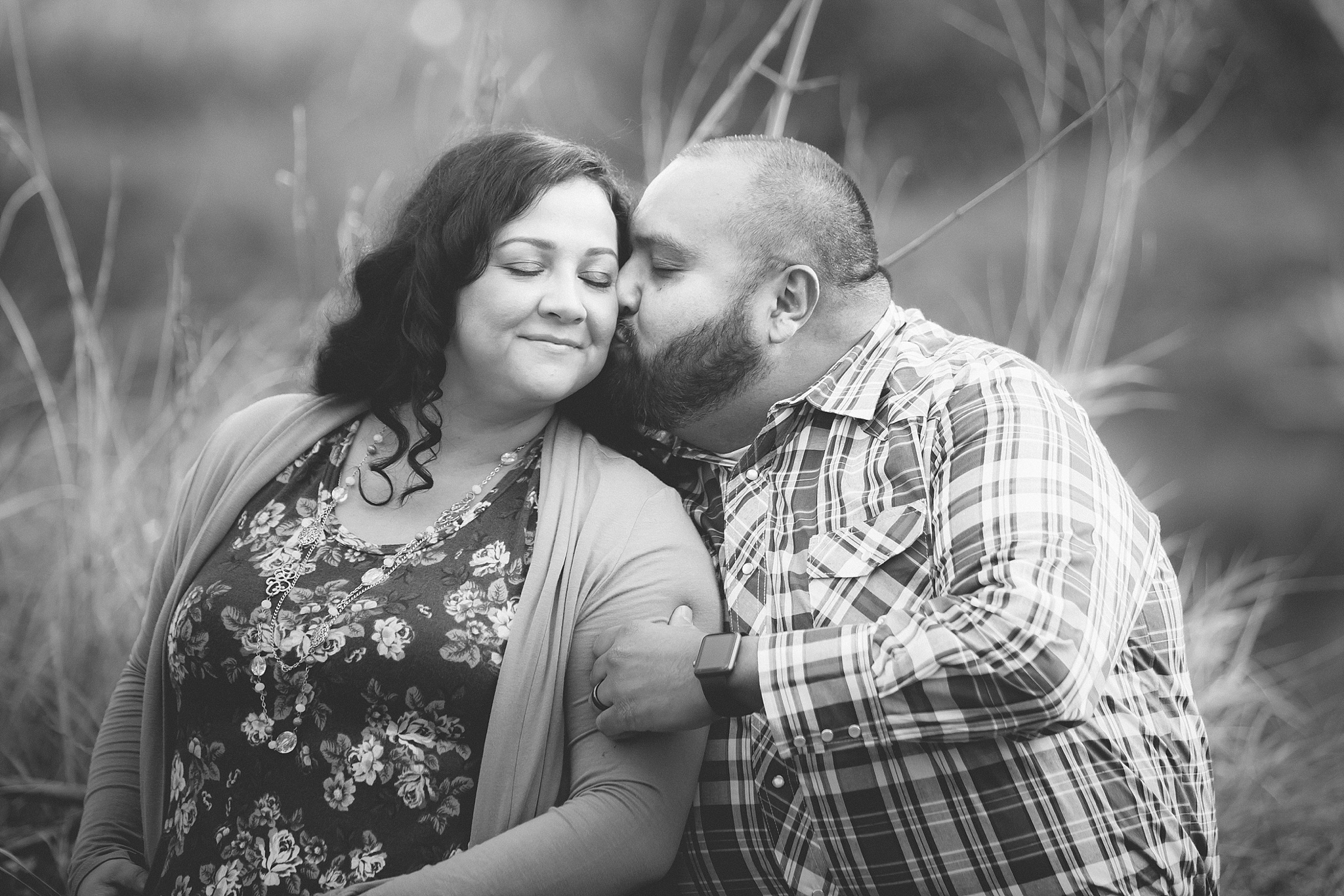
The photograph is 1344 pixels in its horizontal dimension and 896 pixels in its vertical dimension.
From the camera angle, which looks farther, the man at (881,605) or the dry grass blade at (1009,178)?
the dry grass blade at (1009,178)

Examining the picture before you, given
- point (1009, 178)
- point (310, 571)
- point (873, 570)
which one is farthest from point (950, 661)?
point (1009, 178)

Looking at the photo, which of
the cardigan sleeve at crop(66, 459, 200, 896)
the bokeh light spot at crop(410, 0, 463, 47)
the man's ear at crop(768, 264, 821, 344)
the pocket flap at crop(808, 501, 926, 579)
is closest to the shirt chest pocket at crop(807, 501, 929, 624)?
the pocket flap at crop(808, 501, 926, 579)

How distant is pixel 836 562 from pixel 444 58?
539 centimetres

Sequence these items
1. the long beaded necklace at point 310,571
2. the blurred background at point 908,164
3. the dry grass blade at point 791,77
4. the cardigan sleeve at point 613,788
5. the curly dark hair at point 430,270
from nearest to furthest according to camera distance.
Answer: the cardigan sleeve at point 613,788, the long beaded necklace at point 310,571, the curly dark hair at point 430,270, the dry grass blade at point 791,77, the blurred background at point 908,164

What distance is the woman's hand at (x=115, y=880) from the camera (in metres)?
1.95

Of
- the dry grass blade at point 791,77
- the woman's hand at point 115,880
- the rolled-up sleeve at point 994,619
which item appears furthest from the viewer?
the dry grass blade at point 791,77

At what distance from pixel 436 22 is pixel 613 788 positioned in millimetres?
5871

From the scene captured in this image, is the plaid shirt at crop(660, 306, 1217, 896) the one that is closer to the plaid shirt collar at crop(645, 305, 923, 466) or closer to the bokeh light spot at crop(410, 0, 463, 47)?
the plaid shirt collar at crop(645, 305, 923, 466)

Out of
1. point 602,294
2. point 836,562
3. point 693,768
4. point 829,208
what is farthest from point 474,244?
point 693,768

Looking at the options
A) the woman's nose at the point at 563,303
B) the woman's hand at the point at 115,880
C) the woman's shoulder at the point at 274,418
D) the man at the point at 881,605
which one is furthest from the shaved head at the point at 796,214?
the woman's hand at the point at 115,880

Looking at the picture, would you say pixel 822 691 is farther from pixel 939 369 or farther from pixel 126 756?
pixel 126 756

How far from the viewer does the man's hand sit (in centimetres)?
174

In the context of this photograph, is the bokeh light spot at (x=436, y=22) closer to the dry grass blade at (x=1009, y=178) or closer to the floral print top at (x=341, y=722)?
the dry grass blade at (x=1009, y=178)

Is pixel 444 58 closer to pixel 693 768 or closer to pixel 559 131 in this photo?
pixel 559 131
